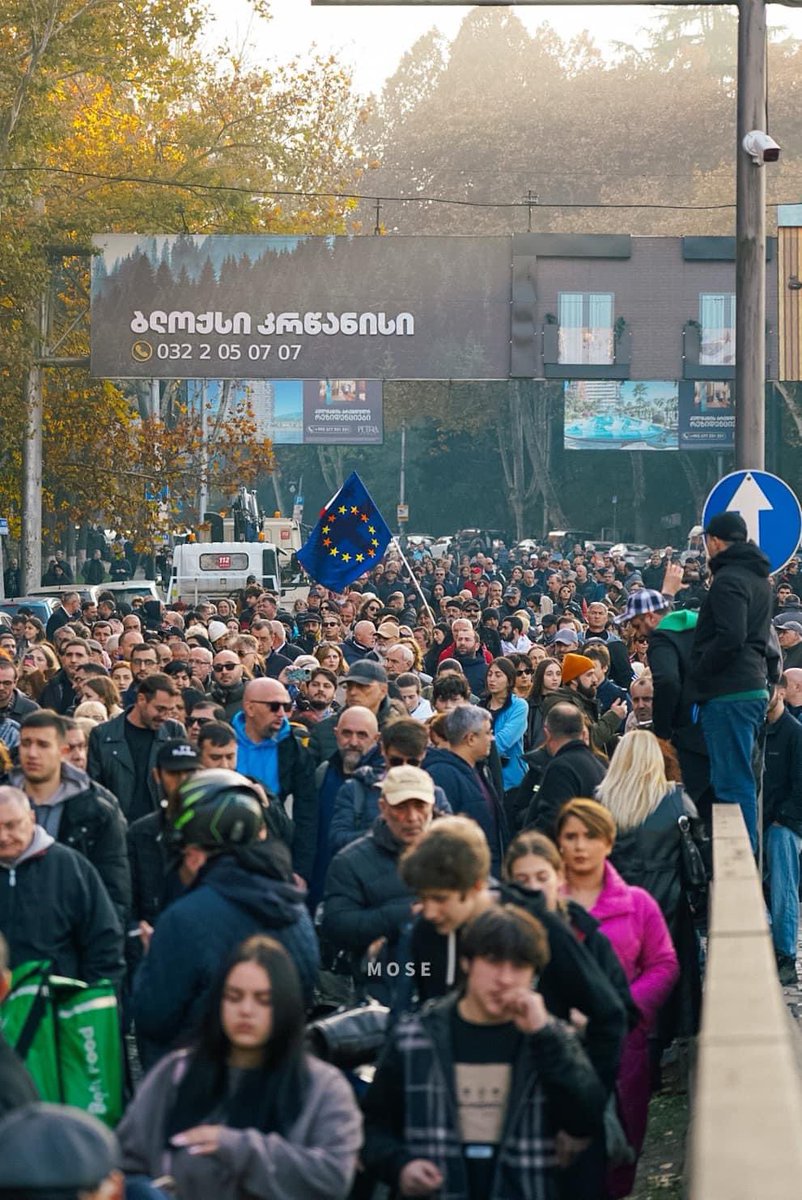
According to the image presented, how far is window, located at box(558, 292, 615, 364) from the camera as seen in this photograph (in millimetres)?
33125

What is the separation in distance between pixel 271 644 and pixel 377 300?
16.3 m

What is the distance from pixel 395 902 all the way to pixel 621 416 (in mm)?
57635

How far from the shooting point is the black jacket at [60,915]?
7023mm

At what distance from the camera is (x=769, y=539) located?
11.7 meters

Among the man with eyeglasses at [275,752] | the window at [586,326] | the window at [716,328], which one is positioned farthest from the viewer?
the window at [716,328]

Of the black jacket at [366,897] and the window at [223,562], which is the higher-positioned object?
the window at [223,562]

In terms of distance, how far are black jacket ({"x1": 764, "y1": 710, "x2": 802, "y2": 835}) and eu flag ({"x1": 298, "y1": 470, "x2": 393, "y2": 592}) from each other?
34.8 feet

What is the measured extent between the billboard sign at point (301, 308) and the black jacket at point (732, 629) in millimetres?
23630

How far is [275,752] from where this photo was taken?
10.3 meters

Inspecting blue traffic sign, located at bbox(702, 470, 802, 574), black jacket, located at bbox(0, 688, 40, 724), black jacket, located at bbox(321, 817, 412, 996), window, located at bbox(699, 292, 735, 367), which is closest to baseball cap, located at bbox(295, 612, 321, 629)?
black jacket, located at bbox(0, 688, 40, 724)

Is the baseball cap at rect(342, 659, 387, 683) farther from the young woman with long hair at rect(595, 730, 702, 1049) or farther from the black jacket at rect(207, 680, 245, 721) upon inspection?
the young woman with long hair at rect(595, 730, 702, 1049)

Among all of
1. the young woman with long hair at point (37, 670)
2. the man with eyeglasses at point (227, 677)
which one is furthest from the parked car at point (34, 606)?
the man with eyeglasses at point (227, 677)

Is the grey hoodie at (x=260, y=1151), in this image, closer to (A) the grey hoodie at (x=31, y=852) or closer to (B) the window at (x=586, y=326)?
(A) the grey hoodie at (x=31, y=852)

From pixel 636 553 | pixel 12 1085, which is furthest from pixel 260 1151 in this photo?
pixel 636 553
